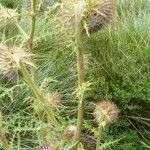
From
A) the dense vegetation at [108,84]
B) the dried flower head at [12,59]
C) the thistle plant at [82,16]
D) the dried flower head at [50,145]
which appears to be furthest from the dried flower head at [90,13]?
the dense vegetation at [108,84]

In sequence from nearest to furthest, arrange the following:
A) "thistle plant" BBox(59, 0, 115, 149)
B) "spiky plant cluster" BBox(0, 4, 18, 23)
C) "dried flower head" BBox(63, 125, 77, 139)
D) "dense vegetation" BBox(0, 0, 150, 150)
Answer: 1. "thistle plant" BBox(59, 0, 115, 149)
2. "spiky plant cluster" BBox(0, 4, 18, 23)
3. "dried flower head" BBox(63, 125, 77, 139)
4. "dense vegetation" BBox(0, 0, 150, 150)

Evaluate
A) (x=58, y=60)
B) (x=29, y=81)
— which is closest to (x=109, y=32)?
(x=58, y=60)

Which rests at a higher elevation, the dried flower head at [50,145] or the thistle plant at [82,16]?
the thistle plant at [82,16]

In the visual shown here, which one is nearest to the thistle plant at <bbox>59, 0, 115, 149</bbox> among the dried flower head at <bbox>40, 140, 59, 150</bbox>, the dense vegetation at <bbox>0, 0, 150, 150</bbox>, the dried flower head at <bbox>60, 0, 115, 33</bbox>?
the dried flower head at <bbox>60, 0, 115, 33</bbox>

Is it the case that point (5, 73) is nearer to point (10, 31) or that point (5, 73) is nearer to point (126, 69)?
point (126, 69)

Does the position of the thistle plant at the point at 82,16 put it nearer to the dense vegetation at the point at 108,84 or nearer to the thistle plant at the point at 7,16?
the thistle plant at the point at 7,16

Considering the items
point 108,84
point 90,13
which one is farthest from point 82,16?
point 108,84

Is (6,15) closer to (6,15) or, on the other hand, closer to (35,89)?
(6,15)

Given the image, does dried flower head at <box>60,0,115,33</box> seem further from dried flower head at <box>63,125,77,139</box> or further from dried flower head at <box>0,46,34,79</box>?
dried flower head at <box>63,125,77,139</box>
